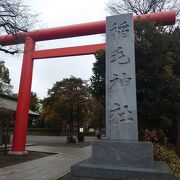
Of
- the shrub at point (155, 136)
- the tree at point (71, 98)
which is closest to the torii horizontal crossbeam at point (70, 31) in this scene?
the shrub at point (155, 136)

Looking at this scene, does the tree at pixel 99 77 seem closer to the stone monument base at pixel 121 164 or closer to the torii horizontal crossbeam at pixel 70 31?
the torii horizontal crossbeam at pixel 70 31

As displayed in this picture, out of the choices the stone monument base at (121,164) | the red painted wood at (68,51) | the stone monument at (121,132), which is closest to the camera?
the stone monument base at (121,164)

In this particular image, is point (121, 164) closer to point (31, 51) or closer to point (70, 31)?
point (70, 31)

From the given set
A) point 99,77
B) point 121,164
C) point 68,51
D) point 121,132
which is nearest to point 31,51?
point 68,51

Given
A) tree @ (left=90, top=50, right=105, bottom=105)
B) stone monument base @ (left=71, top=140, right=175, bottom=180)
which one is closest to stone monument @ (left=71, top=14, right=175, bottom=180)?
stone monument base @ (left=71, top=140, right=175, bottom=180)

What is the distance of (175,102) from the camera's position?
8.70 m

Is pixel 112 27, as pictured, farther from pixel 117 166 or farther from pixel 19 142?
pixel 19 142

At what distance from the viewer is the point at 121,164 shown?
559 cm

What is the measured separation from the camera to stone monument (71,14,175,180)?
17.2 ft

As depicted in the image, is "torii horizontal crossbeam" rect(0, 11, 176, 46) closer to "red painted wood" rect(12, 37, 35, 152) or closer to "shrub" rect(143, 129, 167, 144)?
"red painted wood" rect(12, 37, 35, 152)

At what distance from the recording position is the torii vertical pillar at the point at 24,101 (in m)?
13.8

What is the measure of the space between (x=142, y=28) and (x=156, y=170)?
5690 millimetres

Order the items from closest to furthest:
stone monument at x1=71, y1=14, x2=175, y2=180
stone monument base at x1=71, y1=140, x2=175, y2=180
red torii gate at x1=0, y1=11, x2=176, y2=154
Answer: stone monument base at x1=71, y1=140, x2=175, y2=180 → stone monument at x1=71, y1=14, x2=175, y2=180 → red torii gate at x1=0, y1=11, x2=176, y2=154

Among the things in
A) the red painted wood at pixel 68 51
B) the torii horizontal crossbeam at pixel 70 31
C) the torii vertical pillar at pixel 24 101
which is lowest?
the torii vertical pillar at pixel 24 101
